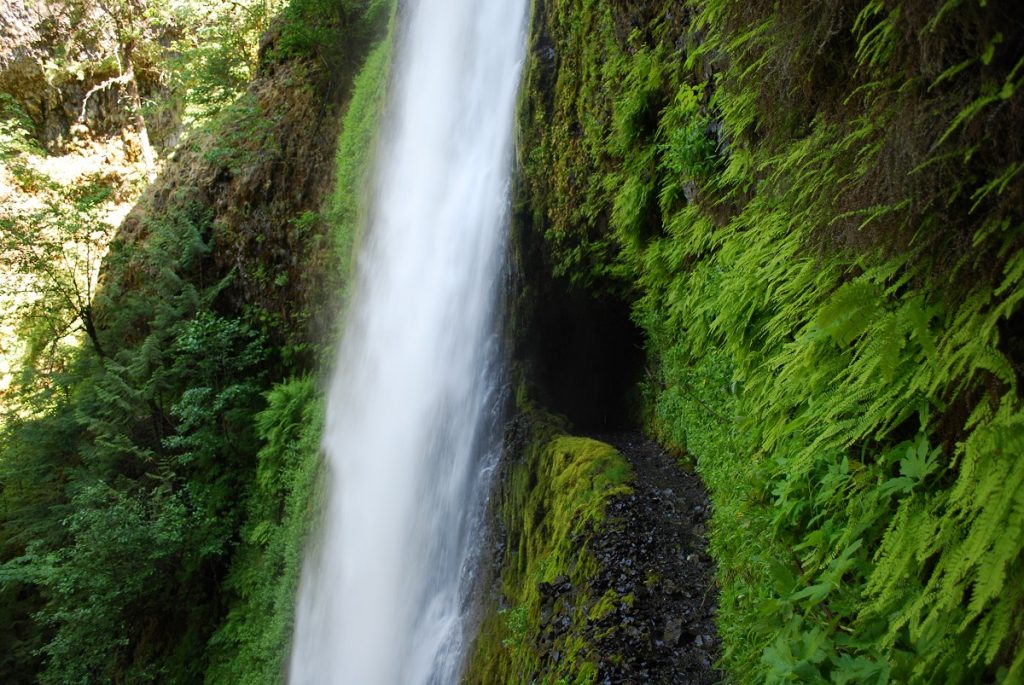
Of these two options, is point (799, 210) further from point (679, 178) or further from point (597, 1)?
point (597, 1)

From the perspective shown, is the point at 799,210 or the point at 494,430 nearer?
the point at 799,210

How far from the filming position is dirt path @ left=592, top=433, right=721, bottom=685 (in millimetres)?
3629

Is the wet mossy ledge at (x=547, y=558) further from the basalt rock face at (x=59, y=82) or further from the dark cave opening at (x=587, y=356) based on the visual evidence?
the basalt rock face at (x=59, y=82)

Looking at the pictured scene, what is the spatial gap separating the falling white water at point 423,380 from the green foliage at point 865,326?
2577mm

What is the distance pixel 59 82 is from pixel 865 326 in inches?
995

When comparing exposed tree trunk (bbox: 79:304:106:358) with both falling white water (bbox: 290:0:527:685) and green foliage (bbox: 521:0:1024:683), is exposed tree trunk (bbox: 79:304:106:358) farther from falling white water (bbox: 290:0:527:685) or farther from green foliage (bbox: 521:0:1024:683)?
green foliage (bbox: 521:0:1024:683)

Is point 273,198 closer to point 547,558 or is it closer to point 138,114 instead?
point 138,114

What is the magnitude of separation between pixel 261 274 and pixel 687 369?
11696 mm

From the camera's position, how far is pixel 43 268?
14.6 m

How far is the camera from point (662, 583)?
4.18 m

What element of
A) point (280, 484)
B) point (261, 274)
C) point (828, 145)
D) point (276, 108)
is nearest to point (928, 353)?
point (828, 145)

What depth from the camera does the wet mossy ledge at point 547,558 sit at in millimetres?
4207

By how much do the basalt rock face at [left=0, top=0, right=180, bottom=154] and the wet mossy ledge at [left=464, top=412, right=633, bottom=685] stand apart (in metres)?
20.3

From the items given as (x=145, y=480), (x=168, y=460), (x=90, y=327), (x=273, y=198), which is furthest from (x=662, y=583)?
(x=90, y=327)
